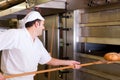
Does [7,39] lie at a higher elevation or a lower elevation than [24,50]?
higher

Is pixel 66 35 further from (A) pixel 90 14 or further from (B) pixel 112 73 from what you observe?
(B) pixel 112 73

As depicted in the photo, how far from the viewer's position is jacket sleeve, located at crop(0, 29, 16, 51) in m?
2.02

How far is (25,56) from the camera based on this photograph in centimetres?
225

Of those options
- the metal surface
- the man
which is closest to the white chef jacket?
the man

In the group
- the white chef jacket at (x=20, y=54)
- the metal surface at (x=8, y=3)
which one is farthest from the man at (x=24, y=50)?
the metal surface at (x=8, y=3)

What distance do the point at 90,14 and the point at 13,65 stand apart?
104 centimetres

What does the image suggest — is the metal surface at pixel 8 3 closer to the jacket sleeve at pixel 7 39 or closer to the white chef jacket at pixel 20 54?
the white chef jacket at pixel 20 54

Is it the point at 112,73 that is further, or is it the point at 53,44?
the point at 53,44

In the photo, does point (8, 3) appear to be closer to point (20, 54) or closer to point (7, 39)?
point (20, 54)

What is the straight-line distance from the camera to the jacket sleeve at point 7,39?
2.02 m

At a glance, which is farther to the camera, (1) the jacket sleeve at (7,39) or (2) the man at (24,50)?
(2) the man at (24,50)

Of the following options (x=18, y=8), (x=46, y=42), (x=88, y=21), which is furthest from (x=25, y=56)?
(x=18, y=8)

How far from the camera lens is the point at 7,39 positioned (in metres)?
2.04

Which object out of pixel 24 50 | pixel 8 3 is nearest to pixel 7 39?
pixel 24 50
